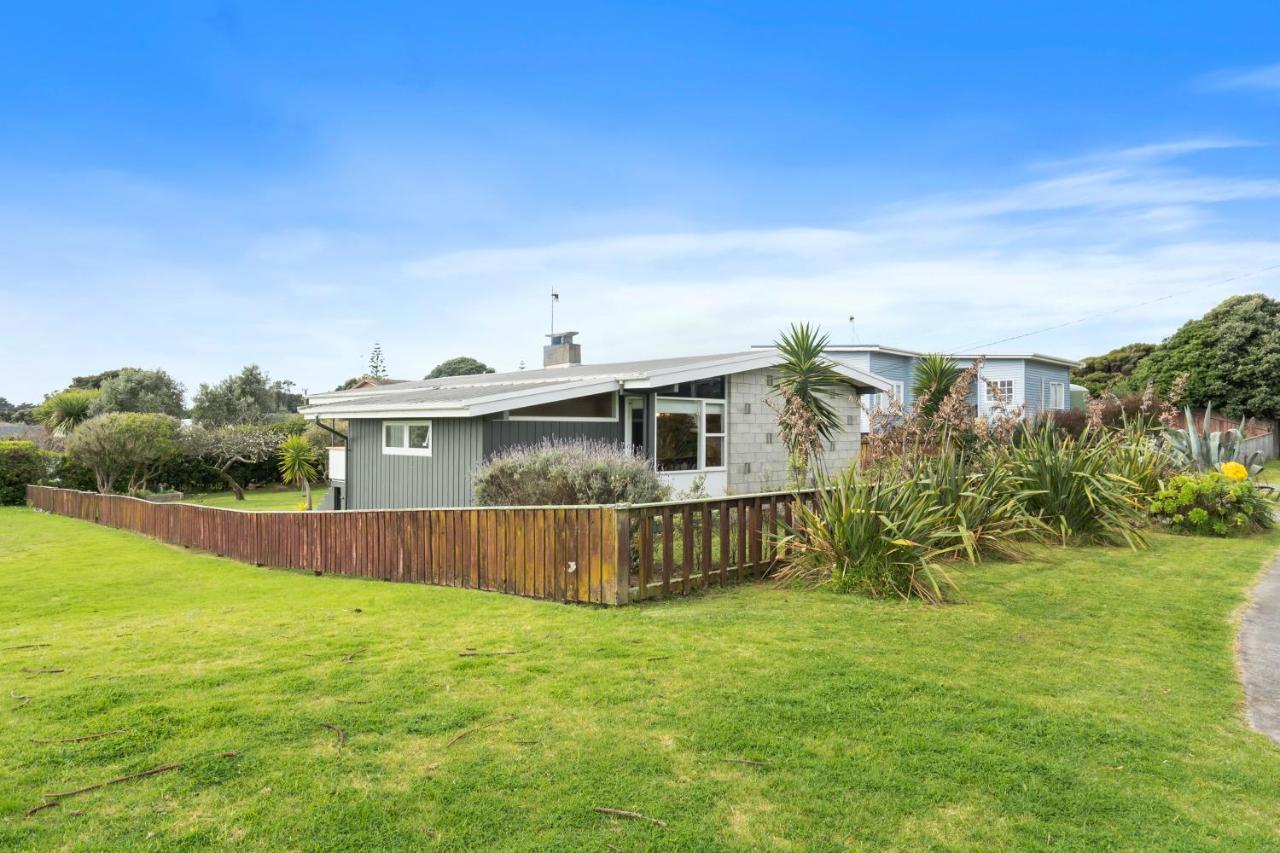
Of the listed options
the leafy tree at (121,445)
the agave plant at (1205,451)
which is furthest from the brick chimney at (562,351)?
the agave plant at (1205,451)

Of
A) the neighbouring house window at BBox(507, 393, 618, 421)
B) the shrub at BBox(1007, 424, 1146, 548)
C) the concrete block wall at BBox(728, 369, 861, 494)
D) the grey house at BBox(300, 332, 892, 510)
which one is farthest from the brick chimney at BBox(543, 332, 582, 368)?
the shrub at BBox(1007, 424, 1146, 548)

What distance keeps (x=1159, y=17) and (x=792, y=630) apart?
1434cm

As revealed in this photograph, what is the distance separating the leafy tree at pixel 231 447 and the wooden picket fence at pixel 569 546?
19.3 meters

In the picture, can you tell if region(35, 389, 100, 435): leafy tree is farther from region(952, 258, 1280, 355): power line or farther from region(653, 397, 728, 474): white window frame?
region(952, 258, 1280, 355): power line

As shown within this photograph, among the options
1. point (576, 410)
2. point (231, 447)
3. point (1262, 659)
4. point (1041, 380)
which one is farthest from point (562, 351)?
point (1041, 380)

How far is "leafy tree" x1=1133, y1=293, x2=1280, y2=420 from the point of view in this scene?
3407 centimetres

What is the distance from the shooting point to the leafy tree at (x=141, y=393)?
4119 cm

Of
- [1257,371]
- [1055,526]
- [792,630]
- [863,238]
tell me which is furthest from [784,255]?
[1257,371]

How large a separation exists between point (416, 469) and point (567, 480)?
6.50 m

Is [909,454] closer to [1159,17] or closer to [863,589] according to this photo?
[863,589]

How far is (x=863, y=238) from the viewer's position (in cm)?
2045

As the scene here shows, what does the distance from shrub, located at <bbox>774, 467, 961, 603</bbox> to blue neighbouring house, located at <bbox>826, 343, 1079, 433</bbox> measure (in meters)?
19.0

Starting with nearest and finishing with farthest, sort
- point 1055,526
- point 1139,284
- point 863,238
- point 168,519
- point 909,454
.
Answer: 1. point 909,454
2. point 1055,526
3. point 168,519
4. point 863,238
5. point 1139,284

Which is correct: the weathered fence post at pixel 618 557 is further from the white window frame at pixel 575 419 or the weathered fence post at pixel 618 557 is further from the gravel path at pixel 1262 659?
the white window frame at pixel 575 419
